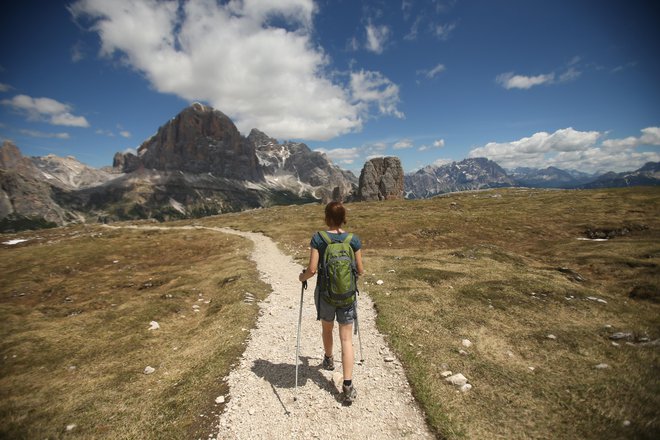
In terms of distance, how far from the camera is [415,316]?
15.1 meters

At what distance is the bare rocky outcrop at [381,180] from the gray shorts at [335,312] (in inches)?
4986

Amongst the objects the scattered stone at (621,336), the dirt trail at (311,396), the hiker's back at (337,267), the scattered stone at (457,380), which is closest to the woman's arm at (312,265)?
the hiker's back at (337,267)

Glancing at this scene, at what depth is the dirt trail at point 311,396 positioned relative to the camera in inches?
314

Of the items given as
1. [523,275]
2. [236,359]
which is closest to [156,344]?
[236,359]

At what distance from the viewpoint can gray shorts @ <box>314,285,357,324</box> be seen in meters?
9.09

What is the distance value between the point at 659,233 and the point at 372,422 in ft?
165

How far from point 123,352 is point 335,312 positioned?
1117 cm

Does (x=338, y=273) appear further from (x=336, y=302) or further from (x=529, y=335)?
(x=529, y=335)

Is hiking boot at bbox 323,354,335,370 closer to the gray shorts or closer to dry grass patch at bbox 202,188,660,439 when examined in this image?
the gray shorts

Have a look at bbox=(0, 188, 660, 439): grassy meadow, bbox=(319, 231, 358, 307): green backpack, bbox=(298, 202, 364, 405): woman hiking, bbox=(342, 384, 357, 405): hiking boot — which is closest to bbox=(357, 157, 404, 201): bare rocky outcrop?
bbox=(0, 188, 660, 439): grassy meadow

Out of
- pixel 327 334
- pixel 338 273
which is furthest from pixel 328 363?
pixel 338 273

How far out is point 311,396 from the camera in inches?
368

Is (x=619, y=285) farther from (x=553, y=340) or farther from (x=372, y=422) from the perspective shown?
(x=372, y=422)

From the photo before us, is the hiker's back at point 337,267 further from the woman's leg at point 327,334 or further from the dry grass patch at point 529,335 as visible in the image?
the dry grass patch at point 529,335
